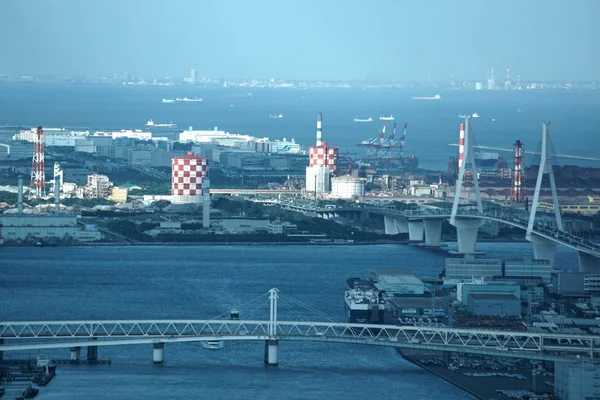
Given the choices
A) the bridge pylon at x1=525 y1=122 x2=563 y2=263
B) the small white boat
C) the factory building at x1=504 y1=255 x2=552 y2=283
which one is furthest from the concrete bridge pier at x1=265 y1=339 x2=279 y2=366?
the bridge pylon at x1=525 y1=122 x2=563 y2=263

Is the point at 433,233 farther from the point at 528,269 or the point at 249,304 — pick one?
the point at 249,304

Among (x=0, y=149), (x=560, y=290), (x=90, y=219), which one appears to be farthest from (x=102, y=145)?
(x=560, y=290)

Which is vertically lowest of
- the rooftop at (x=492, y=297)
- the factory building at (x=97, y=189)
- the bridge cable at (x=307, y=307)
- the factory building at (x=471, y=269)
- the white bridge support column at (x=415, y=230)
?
the bridge cable at (x=307, y=307)

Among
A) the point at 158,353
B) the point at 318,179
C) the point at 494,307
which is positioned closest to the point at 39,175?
the point at 318,179

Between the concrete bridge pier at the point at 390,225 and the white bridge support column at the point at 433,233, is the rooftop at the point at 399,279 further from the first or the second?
the concrete bridge pier at the point at 390,225

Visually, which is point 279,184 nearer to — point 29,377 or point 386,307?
point 386,307

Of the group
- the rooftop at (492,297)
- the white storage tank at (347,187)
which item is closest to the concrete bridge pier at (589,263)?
the rooftop at (492,297)
